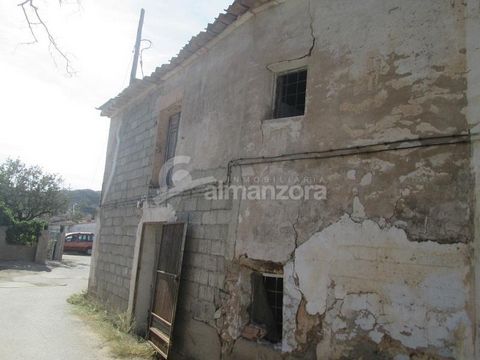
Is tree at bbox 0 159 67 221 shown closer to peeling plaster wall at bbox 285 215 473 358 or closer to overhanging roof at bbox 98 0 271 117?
overhanging roof at bbox 98 0 271 117

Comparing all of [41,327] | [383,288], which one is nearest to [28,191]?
[41,327]

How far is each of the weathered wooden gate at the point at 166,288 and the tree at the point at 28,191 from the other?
19.3 metres

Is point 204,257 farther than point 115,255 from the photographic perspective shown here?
No

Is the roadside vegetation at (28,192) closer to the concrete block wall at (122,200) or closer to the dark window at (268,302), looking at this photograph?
the concrete block wall at (122,200)

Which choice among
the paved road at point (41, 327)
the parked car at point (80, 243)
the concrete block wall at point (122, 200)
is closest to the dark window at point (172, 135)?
the concrete block wall at point (122, 200)

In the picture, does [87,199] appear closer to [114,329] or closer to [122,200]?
[122,200]

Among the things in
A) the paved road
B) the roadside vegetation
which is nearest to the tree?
the roadside vegetation

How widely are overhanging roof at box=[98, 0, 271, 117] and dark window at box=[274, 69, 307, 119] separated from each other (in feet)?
3.64

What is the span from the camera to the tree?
22.6m

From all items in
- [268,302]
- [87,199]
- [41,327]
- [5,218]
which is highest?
[87,199]

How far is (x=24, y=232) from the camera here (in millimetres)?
19438

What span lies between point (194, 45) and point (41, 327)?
5.64m

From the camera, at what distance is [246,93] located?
17.7ft

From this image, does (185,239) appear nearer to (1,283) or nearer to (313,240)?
(313,240)
